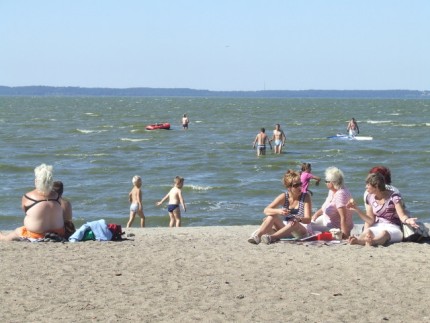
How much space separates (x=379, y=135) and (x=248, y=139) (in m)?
9.06

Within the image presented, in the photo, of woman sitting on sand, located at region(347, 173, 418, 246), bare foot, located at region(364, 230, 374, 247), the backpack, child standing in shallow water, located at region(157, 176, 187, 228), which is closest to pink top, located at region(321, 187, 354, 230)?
woman sitting on sand, located at region(347, 173, 418, 246)

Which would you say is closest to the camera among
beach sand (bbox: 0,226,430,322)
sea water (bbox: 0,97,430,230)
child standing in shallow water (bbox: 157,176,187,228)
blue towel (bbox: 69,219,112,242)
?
beach sand (bbox: 0,226,430,322)

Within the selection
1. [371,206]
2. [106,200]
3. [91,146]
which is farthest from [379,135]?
[371,206]

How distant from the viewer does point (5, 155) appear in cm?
3616

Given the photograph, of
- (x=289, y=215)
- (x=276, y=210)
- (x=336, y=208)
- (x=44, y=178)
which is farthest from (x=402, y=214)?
(x=44, y=178)

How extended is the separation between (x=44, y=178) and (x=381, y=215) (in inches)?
153

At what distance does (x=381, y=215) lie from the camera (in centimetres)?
1043

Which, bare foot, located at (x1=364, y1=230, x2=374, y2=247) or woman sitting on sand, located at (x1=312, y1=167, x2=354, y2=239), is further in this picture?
woman sitting on sand, located at (x1=312, y1=167, x2=354, y2=239)

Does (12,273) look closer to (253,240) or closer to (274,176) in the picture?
(253,240)

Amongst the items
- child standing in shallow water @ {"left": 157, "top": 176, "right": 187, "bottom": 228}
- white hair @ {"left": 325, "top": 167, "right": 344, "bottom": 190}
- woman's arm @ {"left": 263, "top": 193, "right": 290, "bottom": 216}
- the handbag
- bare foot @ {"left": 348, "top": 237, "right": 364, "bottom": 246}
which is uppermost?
white hair @ {"left": 325, "top": 167, "right": 344, "bottom": 190}

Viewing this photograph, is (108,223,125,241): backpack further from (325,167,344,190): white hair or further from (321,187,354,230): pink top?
(325,167,344,190): white hair

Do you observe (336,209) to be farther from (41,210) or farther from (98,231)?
(41,210)

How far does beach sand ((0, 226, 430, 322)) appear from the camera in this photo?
7.24 m

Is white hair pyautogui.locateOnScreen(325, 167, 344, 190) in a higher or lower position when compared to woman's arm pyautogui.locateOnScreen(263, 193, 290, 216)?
higher
